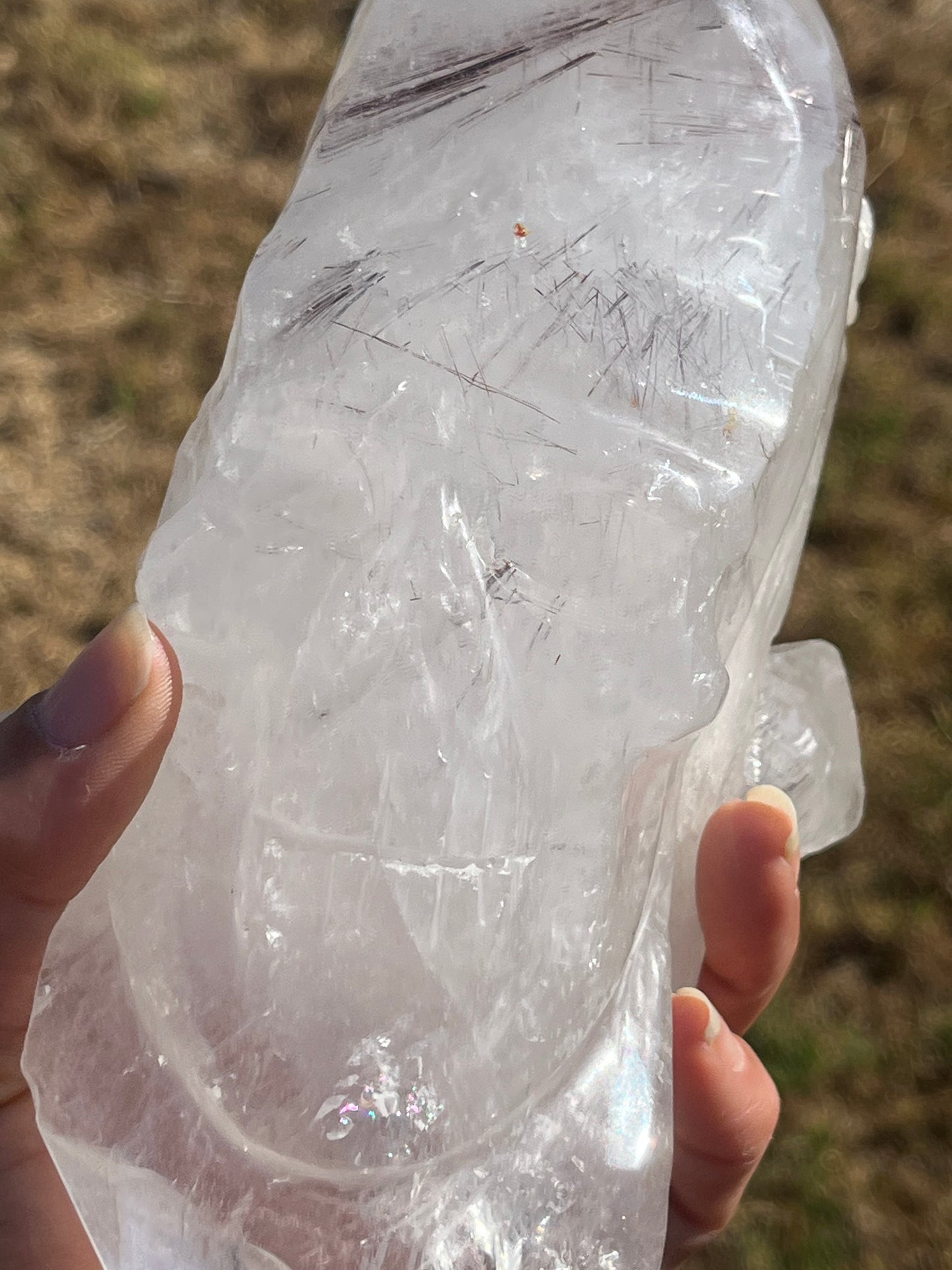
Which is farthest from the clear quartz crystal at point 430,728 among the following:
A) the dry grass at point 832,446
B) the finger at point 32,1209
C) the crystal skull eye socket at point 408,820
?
the dry grass at point 832,446

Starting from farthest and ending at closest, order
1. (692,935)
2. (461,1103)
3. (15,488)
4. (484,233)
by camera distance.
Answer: (15,488)
(692,935)
(484,233)
(461,1103)

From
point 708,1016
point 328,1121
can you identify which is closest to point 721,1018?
point 708,1016

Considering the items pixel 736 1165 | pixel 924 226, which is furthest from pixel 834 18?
pixel 736 1165

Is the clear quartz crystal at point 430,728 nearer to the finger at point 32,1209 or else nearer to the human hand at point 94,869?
the human hand at point 94,869

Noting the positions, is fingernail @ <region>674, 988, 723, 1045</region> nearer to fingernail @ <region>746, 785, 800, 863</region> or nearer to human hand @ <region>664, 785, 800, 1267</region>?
human hand @ <region>664, 785, 800, 1267</region>

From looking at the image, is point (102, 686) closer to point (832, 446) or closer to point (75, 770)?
point (75, 770)

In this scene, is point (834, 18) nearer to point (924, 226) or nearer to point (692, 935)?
point (924, 226)

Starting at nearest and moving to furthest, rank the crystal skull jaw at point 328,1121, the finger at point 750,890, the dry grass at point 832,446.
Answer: the crystal skull jaw at point 328,1121 < the finger at point 750,890 < the dry grass at point 832,446
